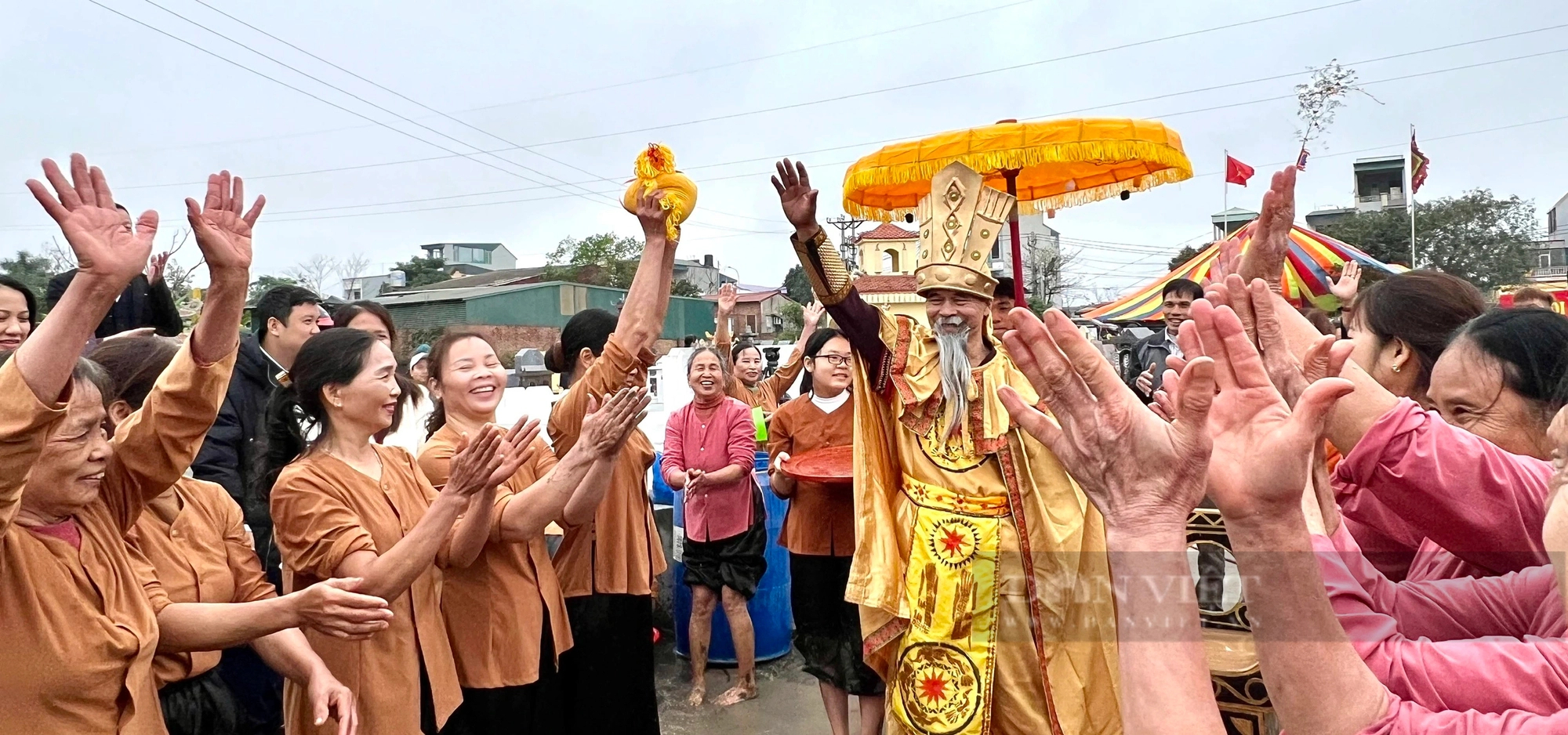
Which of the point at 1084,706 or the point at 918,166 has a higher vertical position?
the point at 918,166

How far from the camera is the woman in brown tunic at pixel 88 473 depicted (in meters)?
1.61

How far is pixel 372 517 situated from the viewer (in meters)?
2.56

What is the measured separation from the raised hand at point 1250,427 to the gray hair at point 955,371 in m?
1.78

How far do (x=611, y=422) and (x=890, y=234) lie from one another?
28368 mm

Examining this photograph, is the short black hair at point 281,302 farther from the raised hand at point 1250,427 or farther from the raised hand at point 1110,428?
the raised hand at point 1250,427

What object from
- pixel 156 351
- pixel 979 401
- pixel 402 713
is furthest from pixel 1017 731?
pixel 156 351

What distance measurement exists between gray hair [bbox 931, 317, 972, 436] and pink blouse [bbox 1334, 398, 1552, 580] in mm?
1389

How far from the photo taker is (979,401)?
10.5 feet

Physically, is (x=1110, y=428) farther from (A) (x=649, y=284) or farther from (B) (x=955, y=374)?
(A) (x=649, y=284)

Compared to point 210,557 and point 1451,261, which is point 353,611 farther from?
point 1451,261

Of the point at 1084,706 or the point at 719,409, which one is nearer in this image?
the point at 1084,706

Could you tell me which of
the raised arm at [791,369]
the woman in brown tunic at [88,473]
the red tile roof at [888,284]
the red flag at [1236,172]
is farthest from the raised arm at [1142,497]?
the red tile roof at [888,284]

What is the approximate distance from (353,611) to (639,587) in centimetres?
162

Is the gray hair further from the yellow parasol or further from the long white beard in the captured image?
the yellow parasol
